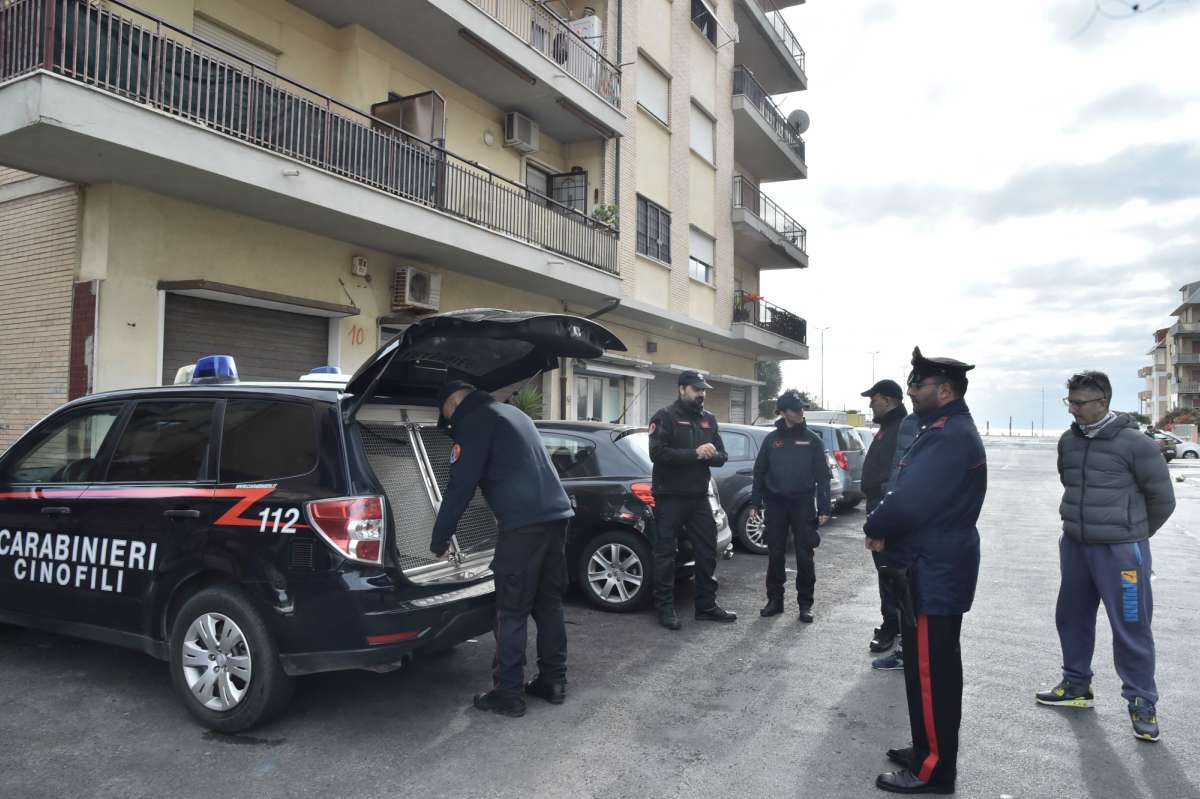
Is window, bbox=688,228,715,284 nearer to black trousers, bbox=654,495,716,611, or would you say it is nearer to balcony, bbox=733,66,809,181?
balcony, bbox=733,66,809,181

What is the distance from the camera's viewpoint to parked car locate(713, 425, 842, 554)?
9.54m

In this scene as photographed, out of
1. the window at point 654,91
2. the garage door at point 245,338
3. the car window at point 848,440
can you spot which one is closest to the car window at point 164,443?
the garage door at point 245,338

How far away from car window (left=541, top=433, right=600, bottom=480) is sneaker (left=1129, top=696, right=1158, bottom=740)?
3941 millimetres

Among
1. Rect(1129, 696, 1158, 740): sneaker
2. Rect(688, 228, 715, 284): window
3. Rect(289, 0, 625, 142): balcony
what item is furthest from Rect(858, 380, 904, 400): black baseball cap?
Rect(688, 228, 715, 284): window

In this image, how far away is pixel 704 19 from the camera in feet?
72.9

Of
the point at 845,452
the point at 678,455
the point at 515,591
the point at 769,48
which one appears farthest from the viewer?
the point at 769,48

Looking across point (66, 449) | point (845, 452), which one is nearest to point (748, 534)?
point (845, 452)

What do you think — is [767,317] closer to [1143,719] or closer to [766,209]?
[766,209]

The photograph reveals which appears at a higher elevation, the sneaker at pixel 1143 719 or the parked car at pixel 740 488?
the parked car at pixel 740 488

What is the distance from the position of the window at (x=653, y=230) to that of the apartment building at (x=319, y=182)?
94 mm

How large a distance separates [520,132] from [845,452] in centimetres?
815

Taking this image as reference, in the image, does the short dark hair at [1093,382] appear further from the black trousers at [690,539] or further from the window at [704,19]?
the window at [704,19]

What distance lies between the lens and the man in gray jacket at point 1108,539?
13.3ft

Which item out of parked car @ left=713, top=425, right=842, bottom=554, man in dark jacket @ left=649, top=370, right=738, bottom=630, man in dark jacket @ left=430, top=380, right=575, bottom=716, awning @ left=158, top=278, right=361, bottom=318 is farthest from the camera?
parked car @ left=713, top=425, right=842, bottom=554
